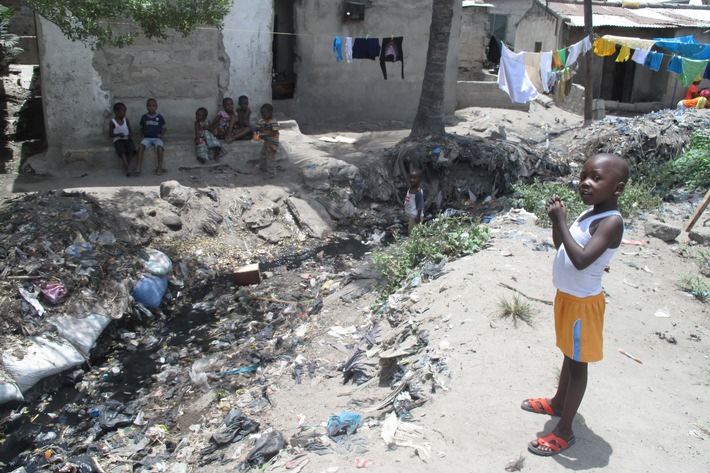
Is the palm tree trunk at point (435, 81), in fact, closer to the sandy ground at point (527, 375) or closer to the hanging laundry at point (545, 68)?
the hanging laundry at point (545, 68)

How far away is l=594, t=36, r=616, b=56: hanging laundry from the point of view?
43.4 feet

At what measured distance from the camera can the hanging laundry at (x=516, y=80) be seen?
42.5ft

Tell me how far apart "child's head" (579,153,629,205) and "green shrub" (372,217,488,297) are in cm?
306

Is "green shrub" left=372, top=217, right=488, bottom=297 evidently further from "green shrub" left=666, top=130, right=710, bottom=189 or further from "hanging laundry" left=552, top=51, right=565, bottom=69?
"hanging laundry" left=552, top=51, right=565, bottom=69

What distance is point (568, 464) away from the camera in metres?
2.92

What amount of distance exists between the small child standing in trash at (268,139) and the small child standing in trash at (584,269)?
22.1 feet

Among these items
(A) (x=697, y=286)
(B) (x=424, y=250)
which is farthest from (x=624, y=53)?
(B) (x=424, y=250)

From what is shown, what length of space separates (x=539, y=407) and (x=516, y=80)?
11.0 m

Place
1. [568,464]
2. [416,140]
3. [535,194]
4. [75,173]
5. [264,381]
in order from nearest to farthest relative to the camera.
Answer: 1. [568,464]
2. [264,381]
3. [535,194]
4. [75,173]
5. [416,140]

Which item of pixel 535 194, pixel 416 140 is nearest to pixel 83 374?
pixel 535 194

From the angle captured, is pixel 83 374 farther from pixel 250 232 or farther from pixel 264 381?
pixel 250 232

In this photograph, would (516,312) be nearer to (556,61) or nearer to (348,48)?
(348,48)

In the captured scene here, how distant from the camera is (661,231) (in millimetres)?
6855

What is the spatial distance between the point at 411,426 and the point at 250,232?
515 centimetres
